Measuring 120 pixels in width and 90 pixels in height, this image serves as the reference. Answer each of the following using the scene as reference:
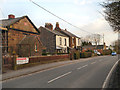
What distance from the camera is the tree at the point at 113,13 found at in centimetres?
1288

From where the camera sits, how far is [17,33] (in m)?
27.1

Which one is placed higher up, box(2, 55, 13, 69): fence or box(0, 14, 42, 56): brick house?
box(0, 14, 42, 56): brick house

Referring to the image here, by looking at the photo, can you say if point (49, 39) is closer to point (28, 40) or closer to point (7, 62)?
point (28, 40)

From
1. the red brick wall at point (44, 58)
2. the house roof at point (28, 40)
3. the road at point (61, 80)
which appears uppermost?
the house roof at point (28, 40)

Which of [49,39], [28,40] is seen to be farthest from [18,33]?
[49,39]

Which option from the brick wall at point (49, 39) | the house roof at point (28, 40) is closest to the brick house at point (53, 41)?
the brick wall at point (49, 39)

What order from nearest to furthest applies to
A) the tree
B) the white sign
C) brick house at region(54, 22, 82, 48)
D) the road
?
the road → the tree → the white sign → brick house at region(54, 22, 82, 48)

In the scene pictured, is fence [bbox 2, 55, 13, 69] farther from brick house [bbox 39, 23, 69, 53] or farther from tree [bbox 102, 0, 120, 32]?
brick house [bbox 39, 23, 69, 53]

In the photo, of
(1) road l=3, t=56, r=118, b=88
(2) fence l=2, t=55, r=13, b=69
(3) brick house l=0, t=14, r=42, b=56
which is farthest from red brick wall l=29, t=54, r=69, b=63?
(1) road l=3, t=56, r=118, b=88

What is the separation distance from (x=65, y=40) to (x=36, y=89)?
3998 cm

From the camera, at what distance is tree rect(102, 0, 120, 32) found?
507 inches

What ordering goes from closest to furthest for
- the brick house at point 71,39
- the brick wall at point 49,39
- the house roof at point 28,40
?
the house roof at point 28,40
the brick wall at point 49,39
the brick house at point 71,39

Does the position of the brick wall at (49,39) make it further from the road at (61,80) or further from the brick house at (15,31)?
the road at (61,80)

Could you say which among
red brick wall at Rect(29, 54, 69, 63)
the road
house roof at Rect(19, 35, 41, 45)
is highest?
house roof at Rect(19, 35, 41, 45)
